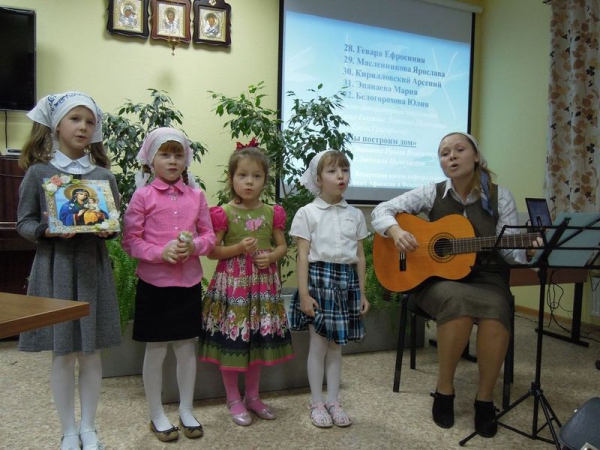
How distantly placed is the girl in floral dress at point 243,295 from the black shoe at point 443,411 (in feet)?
2.10

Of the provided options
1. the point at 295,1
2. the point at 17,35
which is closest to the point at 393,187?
the point at 295,1

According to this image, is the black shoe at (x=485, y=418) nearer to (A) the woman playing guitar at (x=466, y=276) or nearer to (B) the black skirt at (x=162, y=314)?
(A) the woman playing guitar at (x=466, y=276)

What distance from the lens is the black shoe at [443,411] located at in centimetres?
197

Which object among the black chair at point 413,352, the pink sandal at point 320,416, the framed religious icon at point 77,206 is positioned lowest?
the pink sandal at point 320,416

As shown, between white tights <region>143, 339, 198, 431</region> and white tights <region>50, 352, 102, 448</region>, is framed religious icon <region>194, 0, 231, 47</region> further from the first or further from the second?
white tights <region>50, 352, 102, 448</region>

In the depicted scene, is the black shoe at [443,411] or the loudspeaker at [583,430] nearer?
the loudspeaker at [583,430]

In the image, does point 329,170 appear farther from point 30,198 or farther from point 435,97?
point 435,97

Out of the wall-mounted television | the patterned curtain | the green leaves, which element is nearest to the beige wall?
the wall-mounted television

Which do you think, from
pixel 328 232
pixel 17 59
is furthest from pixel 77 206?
pixel 17 59

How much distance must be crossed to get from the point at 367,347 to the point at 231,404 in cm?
115

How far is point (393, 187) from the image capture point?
440cm

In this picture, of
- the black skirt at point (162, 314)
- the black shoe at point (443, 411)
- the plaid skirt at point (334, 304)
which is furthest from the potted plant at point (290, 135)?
the black shoe at point (443, 411)

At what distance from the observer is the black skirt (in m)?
1.75

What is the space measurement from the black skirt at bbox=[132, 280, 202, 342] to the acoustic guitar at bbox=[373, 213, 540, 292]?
909mm
